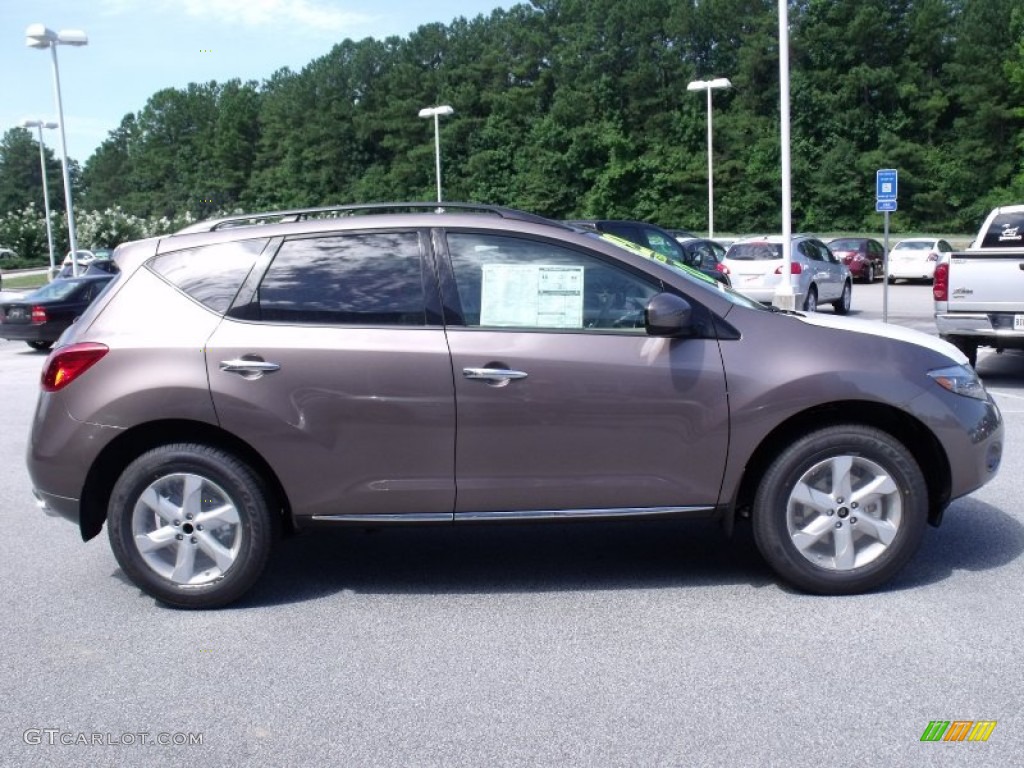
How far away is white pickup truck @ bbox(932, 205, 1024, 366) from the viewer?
10.8 metres

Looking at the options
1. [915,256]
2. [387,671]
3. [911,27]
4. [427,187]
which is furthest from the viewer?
[427,187]

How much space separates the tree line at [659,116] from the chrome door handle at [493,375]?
59602 mm

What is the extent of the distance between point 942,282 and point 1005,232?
1.79 metres

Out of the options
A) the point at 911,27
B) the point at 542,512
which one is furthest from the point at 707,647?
the point at 911,27

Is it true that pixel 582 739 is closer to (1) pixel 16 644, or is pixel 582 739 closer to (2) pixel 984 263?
(1) pixel 16 644

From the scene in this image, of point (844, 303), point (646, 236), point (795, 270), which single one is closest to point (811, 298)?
point (795, 270)

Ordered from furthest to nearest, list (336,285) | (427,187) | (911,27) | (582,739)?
1. (427,187)
2. (911,27)
3. (336,285)
4. (582,739)

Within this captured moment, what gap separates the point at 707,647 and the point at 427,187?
81.4 meters

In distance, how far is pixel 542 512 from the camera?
4.89 metres

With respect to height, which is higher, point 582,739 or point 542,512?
point 542,512

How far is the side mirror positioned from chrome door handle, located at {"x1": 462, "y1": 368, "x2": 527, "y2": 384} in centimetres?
60

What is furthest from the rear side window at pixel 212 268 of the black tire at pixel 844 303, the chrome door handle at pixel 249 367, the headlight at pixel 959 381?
the black tire at pixel 844 303

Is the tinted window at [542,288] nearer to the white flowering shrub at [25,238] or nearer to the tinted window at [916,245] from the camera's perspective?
the tinted window at [916,245]

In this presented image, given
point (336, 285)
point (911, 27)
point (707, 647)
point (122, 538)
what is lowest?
point (707, 647)
